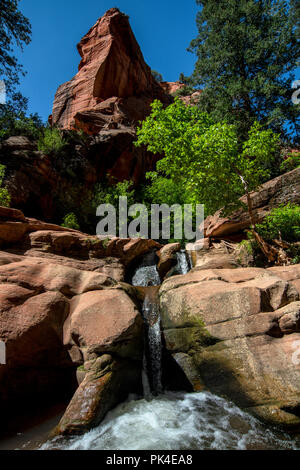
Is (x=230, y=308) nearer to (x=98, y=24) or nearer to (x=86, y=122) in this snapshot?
(x=86, y=122)

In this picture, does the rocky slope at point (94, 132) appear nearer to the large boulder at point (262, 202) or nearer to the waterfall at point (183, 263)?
the waterfall at point (183, 263)

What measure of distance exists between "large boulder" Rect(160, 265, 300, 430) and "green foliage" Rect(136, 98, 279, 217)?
408cm

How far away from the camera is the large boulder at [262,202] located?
1021 centimetres

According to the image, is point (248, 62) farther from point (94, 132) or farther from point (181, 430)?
point (181, 430)

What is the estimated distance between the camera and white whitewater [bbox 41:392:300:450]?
9.93 feet

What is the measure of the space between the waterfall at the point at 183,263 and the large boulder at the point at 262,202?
77.2 inches

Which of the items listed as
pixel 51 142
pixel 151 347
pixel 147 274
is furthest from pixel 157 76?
pixel 151 347

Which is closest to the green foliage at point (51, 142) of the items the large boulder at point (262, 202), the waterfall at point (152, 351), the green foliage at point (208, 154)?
the green foliage at point (208, 154)

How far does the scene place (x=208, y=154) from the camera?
771cm

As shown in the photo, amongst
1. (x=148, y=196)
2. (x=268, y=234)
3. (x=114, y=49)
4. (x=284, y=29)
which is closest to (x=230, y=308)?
(x=268, y=234)

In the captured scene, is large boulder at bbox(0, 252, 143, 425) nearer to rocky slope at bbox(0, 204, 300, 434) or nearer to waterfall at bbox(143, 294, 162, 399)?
rocky slope at bbox(0, 204, 300, 434)

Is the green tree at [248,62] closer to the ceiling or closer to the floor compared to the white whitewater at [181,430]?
closer to the ceiling

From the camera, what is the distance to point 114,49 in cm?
2366

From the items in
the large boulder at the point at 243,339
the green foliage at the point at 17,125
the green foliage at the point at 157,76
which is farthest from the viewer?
the green foliage at the point at 157,76
